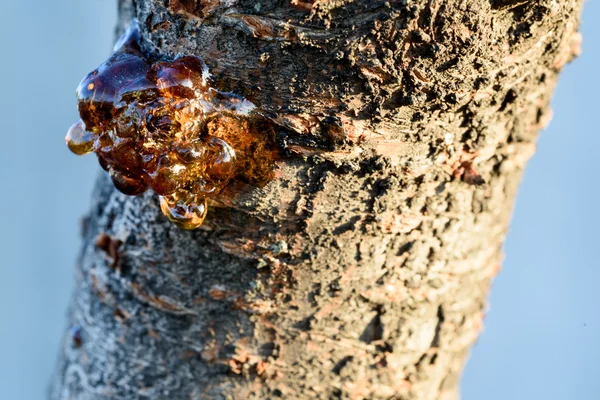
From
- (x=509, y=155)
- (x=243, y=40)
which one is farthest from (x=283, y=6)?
(x=509, y=155)

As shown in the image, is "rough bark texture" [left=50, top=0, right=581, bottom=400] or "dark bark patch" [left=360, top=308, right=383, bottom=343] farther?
"dark bark patch" [left=360, top=308, right=383, bottom=343]

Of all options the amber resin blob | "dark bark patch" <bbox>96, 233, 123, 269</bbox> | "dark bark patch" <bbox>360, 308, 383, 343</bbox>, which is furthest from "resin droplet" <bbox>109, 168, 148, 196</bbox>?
"dark bark patch" <bbox>360, 308, 383, 343</bbox>

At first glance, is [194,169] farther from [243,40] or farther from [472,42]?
[472,42]

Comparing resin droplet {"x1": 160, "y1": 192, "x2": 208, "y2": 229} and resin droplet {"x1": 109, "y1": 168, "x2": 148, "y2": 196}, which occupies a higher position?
resin droplet {"x1": 109, "y1": 168, "x2": 148, "y2": 196}

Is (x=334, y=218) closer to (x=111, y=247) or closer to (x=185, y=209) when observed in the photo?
(x=185, y=209)

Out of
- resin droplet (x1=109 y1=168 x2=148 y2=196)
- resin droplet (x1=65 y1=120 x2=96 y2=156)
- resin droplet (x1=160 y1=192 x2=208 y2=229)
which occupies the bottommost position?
resin droplet (x1=160 y1=192 x2=208 y2=229)

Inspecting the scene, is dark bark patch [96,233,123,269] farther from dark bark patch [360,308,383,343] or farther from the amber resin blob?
dark bark patch [360,308,383,343]

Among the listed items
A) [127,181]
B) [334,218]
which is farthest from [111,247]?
[334,218]

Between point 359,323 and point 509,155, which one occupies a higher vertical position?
point 509,155
